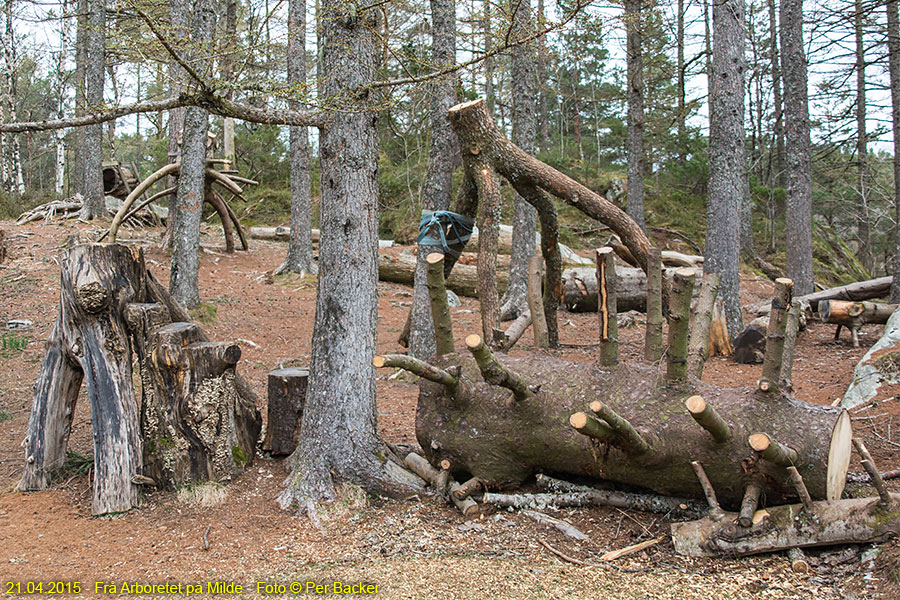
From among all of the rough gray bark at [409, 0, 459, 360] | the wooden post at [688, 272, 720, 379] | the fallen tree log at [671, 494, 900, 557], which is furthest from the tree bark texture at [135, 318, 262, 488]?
the wooden post at [688, 272, 720, 379]

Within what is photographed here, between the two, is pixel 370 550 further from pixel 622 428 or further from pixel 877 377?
pixel 877 377

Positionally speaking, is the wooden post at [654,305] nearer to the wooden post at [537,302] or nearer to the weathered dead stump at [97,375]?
the wooden post at [537,302]

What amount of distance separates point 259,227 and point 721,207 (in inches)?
478

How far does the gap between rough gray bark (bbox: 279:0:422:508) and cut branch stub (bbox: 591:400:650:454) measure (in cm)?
169

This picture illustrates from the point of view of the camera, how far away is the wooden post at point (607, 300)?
13.5 feet

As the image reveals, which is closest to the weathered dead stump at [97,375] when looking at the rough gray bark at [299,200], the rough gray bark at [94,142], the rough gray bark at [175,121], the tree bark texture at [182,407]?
the tree bark texture at [182,407]

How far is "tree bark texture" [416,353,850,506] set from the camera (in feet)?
11.9

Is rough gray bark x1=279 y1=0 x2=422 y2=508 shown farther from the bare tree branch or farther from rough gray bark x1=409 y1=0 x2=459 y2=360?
rough gray bark x1=409 y1=0 x2=459 y2=360

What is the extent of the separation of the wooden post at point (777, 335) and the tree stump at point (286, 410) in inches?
134

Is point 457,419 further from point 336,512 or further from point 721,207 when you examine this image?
point 721,207

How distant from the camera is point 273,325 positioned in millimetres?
9852

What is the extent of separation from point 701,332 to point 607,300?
101 centimetres

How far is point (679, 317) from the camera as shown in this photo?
12.0ft

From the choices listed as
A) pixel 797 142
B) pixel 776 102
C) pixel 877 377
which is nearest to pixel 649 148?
pixel 776 102
